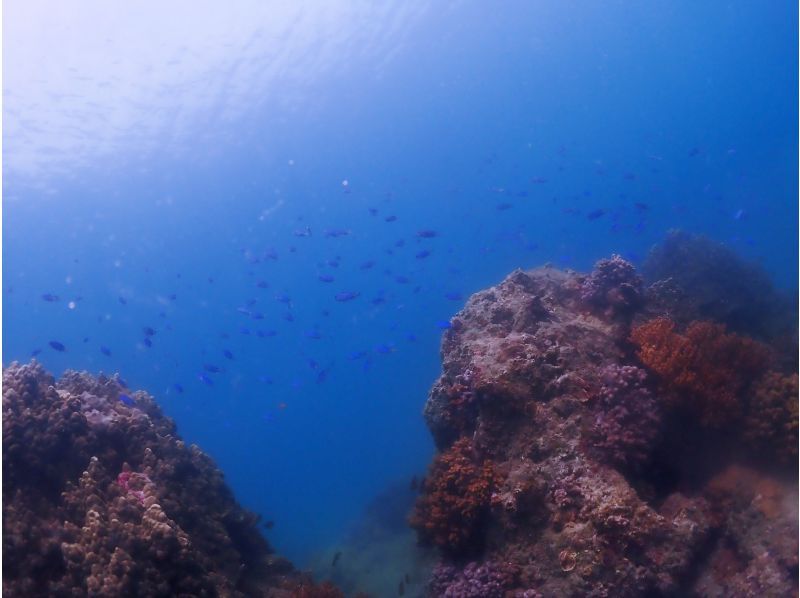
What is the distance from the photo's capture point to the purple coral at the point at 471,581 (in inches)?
297

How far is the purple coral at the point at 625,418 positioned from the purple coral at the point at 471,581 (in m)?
2.40

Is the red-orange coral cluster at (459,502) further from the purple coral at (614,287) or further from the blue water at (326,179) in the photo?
the blue water at (326,179)

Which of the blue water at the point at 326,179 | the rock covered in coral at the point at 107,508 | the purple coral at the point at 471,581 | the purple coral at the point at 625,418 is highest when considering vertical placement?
the blue water at the point at 326,179

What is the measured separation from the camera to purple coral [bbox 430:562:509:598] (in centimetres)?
754

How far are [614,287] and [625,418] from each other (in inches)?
148

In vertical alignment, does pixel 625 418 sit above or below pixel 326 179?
below

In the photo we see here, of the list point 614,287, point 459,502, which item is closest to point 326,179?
point 614,287

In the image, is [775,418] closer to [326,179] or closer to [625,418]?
[625,418]

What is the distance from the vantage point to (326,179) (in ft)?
256

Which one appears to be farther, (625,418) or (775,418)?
(625,418)

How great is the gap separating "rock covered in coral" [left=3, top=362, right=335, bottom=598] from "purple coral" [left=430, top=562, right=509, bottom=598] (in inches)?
90.2

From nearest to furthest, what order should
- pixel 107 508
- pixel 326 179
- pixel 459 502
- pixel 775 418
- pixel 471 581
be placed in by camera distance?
pixel 107 508 → pixel 775 418 → pixel 471 581 → pixel 459 502 → pixel 326 179

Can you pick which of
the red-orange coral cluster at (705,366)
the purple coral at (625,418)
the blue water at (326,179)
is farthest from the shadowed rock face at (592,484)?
the blue water at (326,179)

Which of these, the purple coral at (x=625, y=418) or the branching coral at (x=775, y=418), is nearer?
the branching coral at (x=775, y=418)
